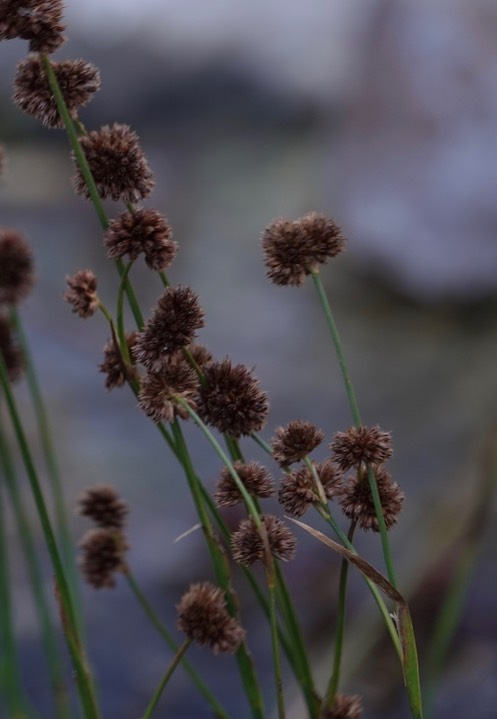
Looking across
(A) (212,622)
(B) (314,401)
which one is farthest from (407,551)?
(A) (212,622)

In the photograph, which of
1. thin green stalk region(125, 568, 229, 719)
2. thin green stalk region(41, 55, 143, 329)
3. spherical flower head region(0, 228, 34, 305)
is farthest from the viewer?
spherical flower head region(0, 228, 34, 305)

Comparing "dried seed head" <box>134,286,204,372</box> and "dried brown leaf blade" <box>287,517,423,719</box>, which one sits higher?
"dried seed head" <box>134,286,204,372</box>

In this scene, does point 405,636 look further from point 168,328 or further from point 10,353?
point 10,353

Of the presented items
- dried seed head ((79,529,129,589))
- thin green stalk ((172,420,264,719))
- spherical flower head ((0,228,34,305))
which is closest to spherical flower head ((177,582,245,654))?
thin green stalk ((172,420,264,719))

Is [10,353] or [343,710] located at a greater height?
[10,353]

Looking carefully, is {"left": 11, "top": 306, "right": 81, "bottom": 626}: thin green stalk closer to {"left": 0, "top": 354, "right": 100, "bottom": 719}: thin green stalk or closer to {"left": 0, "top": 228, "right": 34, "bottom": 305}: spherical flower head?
{"left": 0, "top": 228, "right": 34, "bottom": 305}: spherical flower head

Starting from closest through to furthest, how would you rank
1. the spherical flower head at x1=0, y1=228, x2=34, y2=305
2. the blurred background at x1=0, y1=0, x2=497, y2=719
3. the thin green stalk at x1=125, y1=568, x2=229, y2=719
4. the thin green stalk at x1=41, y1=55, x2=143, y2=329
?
the thin green stalk at x1=41, y1=55, x2=143, y2=329 < the thin green stalk at x1=125, y1=568, x2=229, y2=719 < the spherical flower head at x1=0, y1=228, x2=34, y2=305 < the blurred background at x1=0, y1=0, x2=497, y2=719

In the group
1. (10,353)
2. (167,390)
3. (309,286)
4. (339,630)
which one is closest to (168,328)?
(167,390)
